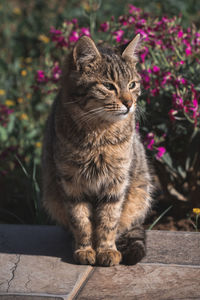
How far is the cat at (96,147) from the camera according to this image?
274 centimetres

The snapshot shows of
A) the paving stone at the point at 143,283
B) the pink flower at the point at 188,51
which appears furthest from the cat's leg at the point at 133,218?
the pink flower at the point at 188,51

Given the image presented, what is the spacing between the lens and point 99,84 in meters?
2.72

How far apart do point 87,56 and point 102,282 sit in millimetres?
1327

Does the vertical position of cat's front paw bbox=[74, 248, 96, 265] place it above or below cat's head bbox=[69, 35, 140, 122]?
below

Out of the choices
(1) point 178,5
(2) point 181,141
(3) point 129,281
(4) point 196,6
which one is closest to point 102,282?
(3) point 129,281

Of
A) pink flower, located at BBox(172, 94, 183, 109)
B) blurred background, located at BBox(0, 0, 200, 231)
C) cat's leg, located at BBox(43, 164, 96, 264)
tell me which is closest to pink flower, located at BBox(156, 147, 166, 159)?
blurred background, located at BBox(0, 0, 200, 231)

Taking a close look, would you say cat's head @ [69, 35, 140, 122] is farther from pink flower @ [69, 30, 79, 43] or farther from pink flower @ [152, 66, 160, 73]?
pink flower @ [69, 30, 79, 43]

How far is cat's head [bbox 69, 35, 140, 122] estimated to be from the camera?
269 centimetres

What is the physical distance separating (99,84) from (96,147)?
39 centimetres

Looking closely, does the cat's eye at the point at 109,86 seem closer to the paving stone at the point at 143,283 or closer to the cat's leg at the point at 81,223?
the cat's leg at the point at 81,223

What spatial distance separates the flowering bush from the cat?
593mm

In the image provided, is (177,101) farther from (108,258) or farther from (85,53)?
(108,258)

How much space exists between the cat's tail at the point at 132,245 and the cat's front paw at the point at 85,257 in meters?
0.20

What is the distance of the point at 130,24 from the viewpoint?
395 centimetres
